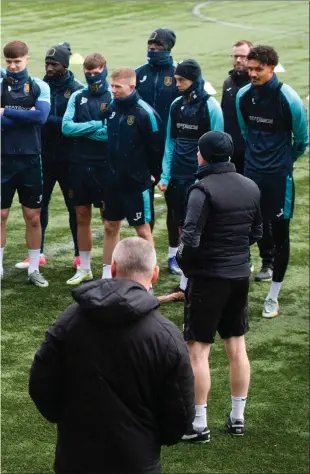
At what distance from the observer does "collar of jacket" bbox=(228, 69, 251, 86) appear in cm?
848

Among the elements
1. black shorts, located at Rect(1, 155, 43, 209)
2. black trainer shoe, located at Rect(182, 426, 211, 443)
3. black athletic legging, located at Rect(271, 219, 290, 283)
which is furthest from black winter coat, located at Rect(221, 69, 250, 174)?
black trainer shoe, located at Rect(182, 426, 211, 443)

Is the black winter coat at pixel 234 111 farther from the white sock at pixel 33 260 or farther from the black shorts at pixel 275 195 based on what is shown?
the white sock at pixel 33 260

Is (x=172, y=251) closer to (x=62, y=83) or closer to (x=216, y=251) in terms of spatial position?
(x=62, y=83)

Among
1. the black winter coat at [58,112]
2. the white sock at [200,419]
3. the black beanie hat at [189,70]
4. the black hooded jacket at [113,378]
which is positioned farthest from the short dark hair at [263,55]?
the black hooded jacket at [113,378]

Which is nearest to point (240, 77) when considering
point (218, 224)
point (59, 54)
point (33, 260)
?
point (59, 54)

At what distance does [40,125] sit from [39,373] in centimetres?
445

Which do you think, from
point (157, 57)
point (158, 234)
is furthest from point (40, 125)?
point (158, 234)

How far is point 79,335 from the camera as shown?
3.84 metres

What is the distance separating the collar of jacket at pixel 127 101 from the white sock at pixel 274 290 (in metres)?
1.82

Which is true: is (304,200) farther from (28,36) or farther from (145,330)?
(28,36)

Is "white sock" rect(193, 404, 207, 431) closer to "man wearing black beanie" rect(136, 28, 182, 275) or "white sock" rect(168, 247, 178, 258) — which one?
"man wearing black beanie" rect(136, 28, 182, 275)

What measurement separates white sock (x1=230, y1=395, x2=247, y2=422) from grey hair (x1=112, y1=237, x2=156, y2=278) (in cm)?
231

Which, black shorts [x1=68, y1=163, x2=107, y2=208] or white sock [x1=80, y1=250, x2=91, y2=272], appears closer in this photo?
black shorts [x1=68, y1=163, x2=107, y2=208]

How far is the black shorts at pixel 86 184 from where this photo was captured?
819cm
